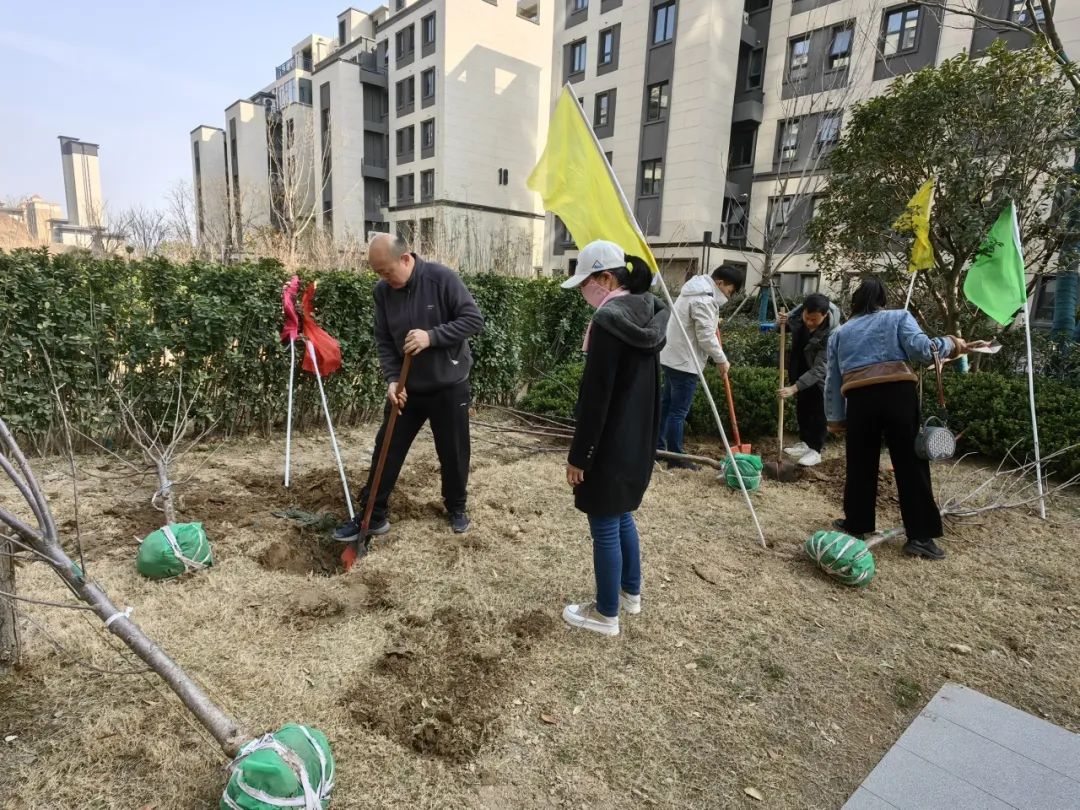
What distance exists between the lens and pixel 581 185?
380 cm

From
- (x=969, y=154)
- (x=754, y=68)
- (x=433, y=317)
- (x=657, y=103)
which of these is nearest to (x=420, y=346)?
(x=433, y=317)

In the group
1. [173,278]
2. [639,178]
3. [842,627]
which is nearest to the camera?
[842,627]

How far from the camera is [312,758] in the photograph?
5.92 ft

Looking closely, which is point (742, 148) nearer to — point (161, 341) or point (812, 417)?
point (812, 417)

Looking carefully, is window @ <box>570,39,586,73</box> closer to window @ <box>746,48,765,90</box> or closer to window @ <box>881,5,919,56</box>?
window @ <box>746,48,765,90</box>

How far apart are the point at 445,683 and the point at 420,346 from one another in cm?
182

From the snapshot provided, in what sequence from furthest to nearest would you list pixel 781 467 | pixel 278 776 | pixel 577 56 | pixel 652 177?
1. pixel 577 56
2. pixel 652 177
3. pixel 781 467
4. pixel 278 776

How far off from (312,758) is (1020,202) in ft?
28.3

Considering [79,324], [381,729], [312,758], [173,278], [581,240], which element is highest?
[581,240]

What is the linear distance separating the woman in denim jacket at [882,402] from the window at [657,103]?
69.8ft

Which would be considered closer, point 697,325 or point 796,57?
point 697,325

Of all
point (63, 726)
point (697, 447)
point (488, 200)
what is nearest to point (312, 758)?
point (63, 726)

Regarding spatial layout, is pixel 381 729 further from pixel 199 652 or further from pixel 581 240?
pixel 581 240

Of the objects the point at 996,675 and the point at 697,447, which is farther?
the point at 697,447
